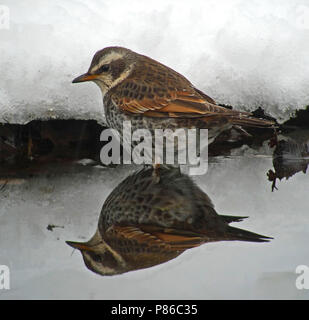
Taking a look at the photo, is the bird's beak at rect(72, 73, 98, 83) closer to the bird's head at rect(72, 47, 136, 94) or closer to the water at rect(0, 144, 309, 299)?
the bird's head at rect(72, 47, 136, 94)

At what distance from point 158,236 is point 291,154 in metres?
2.38

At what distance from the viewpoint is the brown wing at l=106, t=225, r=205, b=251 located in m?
3.48

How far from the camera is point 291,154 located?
5473 mm

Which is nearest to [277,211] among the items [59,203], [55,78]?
[59,203]

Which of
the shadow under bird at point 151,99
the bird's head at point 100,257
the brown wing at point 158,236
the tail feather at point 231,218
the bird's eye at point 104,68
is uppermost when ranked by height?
the bird's eye at point 104,68

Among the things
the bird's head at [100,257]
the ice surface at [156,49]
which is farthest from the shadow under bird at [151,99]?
the bird's head at [100,257]

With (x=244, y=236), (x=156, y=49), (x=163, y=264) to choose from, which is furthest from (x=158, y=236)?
(x=156, y=49)

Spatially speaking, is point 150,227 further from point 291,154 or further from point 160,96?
point 291,154

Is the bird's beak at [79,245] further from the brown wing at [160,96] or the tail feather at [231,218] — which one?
the brown wing at [160,96]

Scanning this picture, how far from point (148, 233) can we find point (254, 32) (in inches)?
137

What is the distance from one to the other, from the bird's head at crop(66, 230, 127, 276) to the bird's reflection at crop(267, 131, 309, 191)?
7.06 ft

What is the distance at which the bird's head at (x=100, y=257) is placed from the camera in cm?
321

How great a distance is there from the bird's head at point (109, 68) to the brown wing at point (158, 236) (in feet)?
6.01

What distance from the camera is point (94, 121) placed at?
5449 mm
